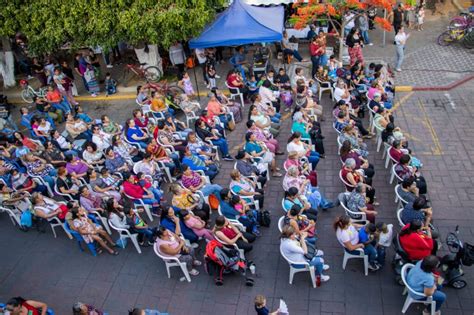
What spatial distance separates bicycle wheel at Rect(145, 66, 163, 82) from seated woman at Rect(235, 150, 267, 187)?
7229 millimetres

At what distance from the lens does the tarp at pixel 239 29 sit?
40.7 feet

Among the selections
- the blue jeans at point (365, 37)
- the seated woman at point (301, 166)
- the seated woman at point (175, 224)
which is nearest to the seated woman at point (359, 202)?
the seated woman at point (301, 166)

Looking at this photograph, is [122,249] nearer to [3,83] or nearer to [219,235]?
[219,235]

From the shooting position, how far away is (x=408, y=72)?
1334 cm

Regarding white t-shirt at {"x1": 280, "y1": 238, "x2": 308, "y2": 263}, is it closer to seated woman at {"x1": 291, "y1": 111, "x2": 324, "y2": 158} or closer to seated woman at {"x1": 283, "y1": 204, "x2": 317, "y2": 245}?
seated woman at {"x1": 283, "y1": 204, "x2": 317, "y2": 245}

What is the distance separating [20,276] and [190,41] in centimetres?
775

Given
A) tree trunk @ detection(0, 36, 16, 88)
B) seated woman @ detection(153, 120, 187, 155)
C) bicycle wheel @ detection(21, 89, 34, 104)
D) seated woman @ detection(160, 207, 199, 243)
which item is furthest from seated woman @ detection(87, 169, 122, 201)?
tree trunk @ detection(0, 36, 16, 88)

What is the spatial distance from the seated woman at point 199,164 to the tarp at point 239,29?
180 inches

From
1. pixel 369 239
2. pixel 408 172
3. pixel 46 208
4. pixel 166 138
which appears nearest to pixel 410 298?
pixel 369 239

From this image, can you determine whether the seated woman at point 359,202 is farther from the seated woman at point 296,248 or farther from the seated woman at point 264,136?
the seated woman at point 264,136

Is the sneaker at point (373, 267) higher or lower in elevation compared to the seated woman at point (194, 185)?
lower

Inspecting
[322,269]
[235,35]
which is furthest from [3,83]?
[322,269]

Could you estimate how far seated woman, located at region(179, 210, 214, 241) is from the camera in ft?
24.2

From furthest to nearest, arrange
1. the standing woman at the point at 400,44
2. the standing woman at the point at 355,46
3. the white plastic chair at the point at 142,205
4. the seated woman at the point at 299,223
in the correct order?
the standing woman at the point at 355,46 < the standing woman at the point at 400,44 < the white plastic chair at the point at 142,205 < the seated woman at the point at 299,223
